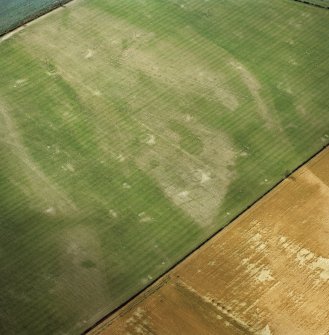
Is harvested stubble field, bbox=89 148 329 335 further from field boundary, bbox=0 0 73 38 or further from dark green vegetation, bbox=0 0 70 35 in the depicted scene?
dark green vegetation, bbox=0 0 70 35

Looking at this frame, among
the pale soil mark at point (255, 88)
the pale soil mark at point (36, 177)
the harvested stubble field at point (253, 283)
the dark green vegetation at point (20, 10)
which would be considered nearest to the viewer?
the harvested stubble field at point (253, 283)

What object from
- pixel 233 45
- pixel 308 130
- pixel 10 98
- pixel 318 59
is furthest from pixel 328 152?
pixel 10 98

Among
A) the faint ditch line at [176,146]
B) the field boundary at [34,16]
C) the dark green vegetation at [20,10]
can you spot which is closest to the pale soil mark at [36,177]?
the faint ditch line at [176,146]

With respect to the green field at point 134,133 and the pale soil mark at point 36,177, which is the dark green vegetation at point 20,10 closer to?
the green field at point 134,133

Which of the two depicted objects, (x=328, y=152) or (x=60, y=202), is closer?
(x=60, y=202)

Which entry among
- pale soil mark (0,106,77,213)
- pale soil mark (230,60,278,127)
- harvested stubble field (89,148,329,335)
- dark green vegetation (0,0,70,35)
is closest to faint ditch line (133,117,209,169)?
harvested stubble field (89,148,329,335)

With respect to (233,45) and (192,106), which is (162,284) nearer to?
(192,106)
